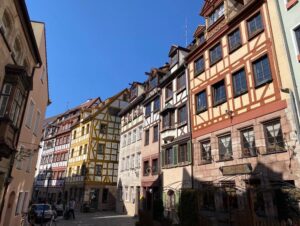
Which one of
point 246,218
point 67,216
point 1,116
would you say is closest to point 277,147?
point 246,218

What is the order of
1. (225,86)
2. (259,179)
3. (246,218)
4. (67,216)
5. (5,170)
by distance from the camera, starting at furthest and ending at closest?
1. (67,216)
2. (225,86)
3. (5,170)
4. (259,179)
5. (246,218)

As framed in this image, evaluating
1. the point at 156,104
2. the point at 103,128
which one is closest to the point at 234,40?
the point at 156,104

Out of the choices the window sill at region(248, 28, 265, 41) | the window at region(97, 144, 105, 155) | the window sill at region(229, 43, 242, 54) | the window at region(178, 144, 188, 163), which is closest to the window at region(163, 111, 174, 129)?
the window at region(178, 144, 188, 163)

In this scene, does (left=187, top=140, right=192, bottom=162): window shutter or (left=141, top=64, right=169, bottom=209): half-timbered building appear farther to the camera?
(left=141, top=64, right=169, bottom=209): half-timbered building

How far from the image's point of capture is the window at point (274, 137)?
35.5ft

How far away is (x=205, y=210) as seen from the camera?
14.4 metres

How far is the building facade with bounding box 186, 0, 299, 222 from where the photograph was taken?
10742 mm

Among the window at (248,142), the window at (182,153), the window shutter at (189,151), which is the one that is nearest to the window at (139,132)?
the window at (182,153)

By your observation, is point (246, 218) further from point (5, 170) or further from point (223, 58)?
point (5, 170)

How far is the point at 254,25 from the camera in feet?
43.6

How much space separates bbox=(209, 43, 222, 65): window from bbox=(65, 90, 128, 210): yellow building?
23.8 m

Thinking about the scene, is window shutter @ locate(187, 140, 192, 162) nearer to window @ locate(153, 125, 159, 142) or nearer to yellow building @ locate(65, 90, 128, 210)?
window @ locate(153, 125, 159, 142)

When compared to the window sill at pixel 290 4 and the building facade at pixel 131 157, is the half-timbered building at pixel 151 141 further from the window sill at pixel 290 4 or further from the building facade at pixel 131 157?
the window sill at pixel 290 4

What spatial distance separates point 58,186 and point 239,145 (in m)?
35.0
